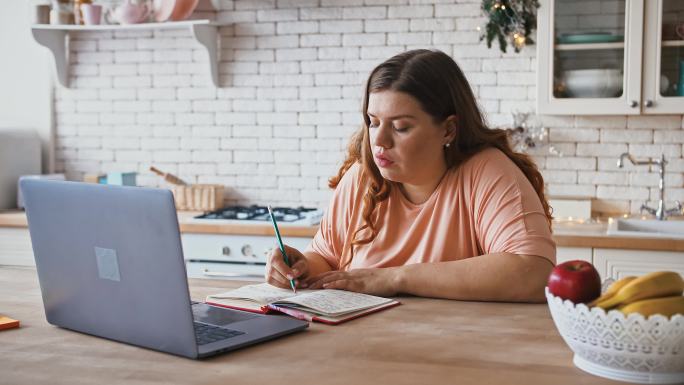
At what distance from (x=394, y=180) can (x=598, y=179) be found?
6.26 ft

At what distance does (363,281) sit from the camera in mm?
2150

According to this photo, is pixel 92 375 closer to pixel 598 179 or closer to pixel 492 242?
pixel 492 242

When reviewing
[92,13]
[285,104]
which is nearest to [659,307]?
[285,104]

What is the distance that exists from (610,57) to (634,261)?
2.99 ft

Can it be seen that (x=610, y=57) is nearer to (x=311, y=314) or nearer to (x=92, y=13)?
(x=311, y=314)

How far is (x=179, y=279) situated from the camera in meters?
1.51

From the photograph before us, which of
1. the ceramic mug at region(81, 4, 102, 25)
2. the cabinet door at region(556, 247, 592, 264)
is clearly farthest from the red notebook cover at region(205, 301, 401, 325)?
the ceramic mug at region(81, 4, 102, 25)

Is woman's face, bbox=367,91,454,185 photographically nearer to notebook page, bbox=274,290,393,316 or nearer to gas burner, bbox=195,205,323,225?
notebook page, bbox=274,290,393,316

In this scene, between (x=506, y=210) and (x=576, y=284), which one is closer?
(x=576, y=284)

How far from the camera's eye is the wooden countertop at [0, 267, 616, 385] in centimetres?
143

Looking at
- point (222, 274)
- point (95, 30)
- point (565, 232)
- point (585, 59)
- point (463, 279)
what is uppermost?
point (95, 30)

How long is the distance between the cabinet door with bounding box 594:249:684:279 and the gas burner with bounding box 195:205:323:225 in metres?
1.25

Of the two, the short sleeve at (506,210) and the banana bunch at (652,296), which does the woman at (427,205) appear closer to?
the short sleeve at (506,210)

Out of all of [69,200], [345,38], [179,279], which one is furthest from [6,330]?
[345,38]
